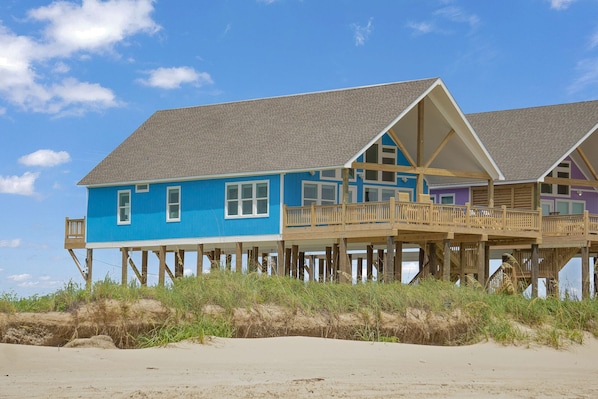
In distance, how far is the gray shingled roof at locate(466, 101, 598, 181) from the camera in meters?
42.9

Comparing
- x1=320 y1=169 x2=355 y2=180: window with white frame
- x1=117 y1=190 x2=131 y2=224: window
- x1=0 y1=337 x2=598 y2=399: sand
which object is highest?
x1=320 y1=169 x2=355 y2=180: window with white frame

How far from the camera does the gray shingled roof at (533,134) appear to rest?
42906mm

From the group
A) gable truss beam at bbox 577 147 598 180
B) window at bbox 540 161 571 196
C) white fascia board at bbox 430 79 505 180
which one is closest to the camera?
white fascia board at bbox 430 79 505 180

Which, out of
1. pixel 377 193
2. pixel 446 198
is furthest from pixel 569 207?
pixel 377 193

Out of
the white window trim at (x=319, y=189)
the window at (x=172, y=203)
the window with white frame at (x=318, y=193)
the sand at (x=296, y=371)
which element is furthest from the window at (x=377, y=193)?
the sand at (x=296, y=371)

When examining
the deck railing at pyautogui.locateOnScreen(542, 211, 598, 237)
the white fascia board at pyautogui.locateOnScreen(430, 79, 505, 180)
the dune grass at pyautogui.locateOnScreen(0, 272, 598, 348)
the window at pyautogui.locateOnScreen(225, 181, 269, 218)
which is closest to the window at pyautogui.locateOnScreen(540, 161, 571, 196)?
the deck railing at pyautogui.locateOnScreen(542, 211, 598, 237)

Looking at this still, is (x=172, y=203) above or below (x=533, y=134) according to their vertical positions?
below

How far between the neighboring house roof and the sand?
17.3m

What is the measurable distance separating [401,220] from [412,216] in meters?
0.50

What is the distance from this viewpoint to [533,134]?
4634cm

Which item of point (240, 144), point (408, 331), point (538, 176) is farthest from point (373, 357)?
point (538, 176)

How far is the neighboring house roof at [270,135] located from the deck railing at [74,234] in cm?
218

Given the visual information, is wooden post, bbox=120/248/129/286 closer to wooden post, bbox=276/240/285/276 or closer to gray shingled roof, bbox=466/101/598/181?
wooden post, bbox=276/240/285/276

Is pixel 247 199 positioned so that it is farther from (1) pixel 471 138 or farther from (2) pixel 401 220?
(1) pixel 471 138
